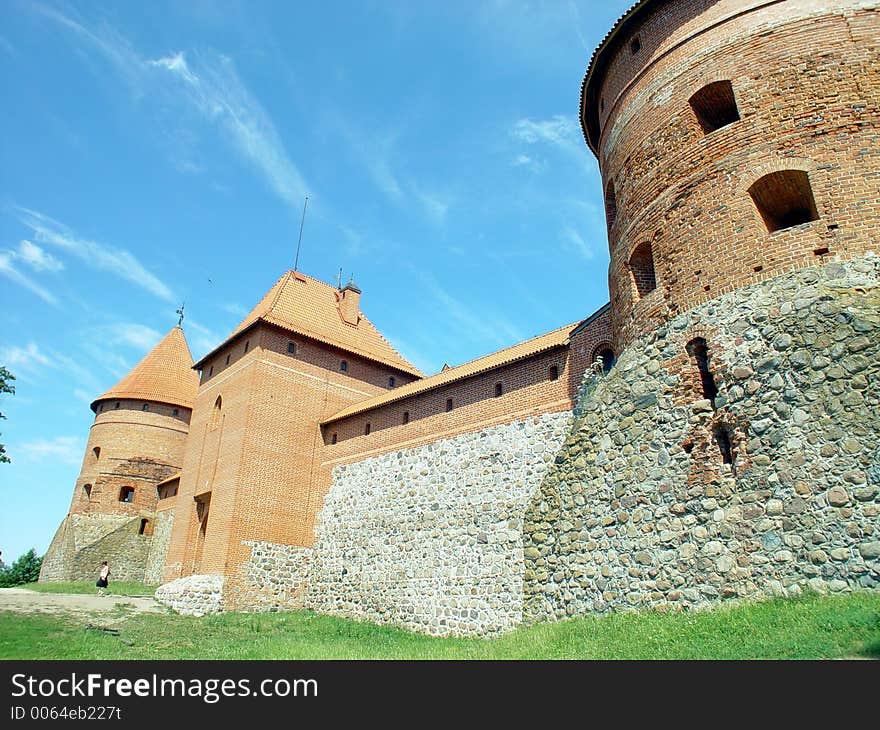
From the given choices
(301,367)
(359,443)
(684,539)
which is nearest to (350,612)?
(359,443)

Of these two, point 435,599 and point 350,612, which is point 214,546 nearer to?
point 350,612

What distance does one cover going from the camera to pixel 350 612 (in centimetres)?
1380

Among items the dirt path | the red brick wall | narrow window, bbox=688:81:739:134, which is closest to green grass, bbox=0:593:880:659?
the dirt path

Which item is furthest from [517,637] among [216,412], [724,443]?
[216,412]

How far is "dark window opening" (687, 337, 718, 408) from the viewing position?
7758 mm

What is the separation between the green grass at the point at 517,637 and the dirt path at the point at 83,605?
25.4 inches

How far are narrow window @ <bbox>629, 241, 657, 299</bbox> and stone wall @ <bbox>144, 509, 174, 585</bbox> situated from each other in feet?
51.5

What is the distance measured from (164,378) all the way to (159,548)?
7719 mm

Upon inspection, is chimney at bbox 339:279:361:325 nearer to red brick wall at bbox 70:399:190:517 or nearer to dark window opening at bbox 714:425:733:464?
red brick wall at bbox 70:399:190:517

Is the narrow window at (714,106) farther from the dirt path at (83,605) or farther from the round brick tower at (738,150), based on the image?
the dirt path at (83,605)

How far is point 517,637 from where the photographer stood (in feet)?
26.4
